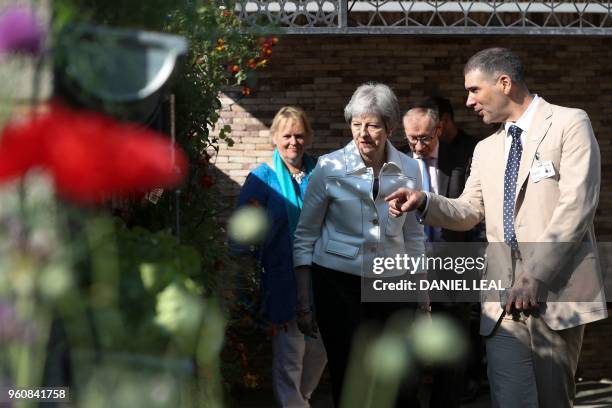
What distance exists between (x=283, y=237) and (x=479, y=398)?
2.77m

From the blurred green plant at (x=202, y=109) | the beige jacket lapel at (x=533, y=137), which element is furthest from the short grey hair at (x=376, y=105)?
the beige jacket lapel at (x=533, y=137)

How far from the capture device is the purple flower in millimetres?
1980

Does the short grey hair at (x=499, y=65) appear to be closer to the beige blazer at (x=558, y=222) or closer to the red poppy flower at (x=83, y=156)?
the beige blazer at (x=558, y=222)

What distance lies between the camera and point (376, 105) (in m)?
5.49

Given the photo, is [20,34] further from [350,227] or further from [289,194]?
[289,194]

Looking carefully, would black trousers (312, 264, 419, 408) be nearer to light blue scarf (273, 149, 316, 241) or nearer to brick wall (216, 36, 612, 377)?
light blue scarf (273, 149, 316, 241)

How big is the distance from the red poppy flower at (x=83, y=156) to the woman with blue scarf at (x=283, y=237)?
17.9 feet

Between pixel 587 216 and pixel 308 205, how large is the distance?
58.2 inches

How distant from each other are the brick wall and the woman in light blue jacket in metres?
3.89

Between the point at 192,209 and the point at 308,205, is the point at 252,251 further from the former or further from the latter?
the point at 192,209

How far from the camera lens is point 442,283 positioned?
6590 mm

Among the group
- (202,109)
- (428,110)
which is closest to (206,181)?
(202,109)

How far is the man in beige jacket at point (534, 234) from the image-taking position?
15.6 ft

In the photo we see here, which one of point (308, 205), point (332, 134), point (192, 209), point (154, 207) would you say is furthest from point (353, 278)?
point (332, 134)
